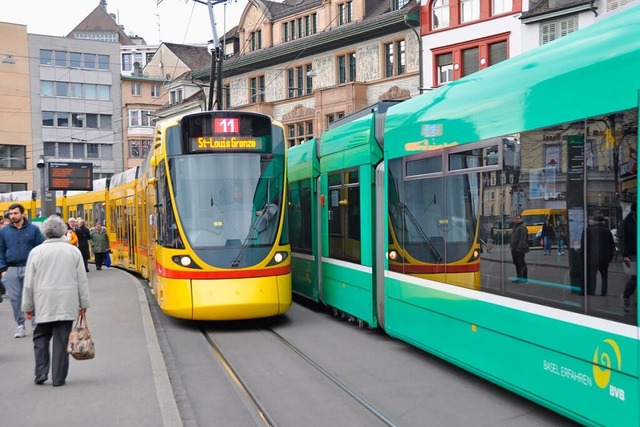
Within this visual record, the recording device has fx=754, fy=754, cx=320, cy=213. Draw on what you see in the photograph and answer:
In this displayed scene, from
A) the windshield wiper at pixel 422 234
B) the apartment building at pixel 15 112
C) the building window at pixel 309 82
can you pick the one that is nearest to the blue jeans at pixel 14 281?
the windshield wiper at pixel 422 234

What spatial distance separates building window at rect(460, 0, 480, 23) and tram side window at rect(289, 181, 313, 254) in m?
19.0

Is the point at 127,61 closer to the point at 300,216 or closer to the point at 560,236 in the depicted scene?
the point at 300,216

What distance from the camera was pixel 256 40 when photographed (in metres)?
44.0

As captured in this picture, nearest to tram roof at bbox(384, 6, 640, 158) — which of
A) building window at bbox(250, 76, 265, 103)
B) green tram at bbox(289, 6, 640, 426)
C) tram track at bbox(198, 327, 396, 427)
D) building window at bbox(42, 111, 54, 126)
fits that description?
green tram at bbox(289, 6, 640, 426)

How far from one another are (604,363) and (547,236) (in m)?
1.12

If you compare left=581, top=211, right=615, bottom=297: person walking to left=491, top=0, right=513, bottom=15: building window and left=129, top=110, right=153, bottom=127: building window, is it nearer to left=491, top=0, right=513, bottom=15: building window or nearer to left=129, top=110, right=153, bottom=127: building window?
left=491, top=0, right=513, bottom=15: building window

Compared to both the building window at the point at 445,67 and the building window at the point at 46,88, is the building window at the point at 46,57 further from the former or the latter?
the building window at the point at 445,67

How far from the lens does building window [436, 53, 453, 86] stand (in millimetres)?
31391

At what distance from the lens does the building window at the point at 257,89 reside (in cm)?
4316

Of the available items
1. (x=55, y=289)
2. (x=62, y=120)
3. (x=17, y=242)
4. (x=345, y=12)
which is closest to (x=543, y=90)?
(x=55, y=289)

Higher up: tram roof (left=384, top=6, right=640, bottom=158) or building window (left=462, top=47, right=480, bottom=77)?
building window (left=462, top=47, right=480, bottom=77)

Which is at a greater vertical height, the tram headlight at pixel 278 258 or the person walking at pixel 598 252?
the person walking at pixel 598 252

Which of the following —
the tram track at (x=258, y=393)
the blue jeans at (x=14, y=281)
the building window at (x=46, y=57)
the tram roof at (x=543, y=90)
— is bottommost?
the tram track at (x=258, y=393)

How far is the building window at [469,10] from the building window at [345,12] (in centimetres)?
750
